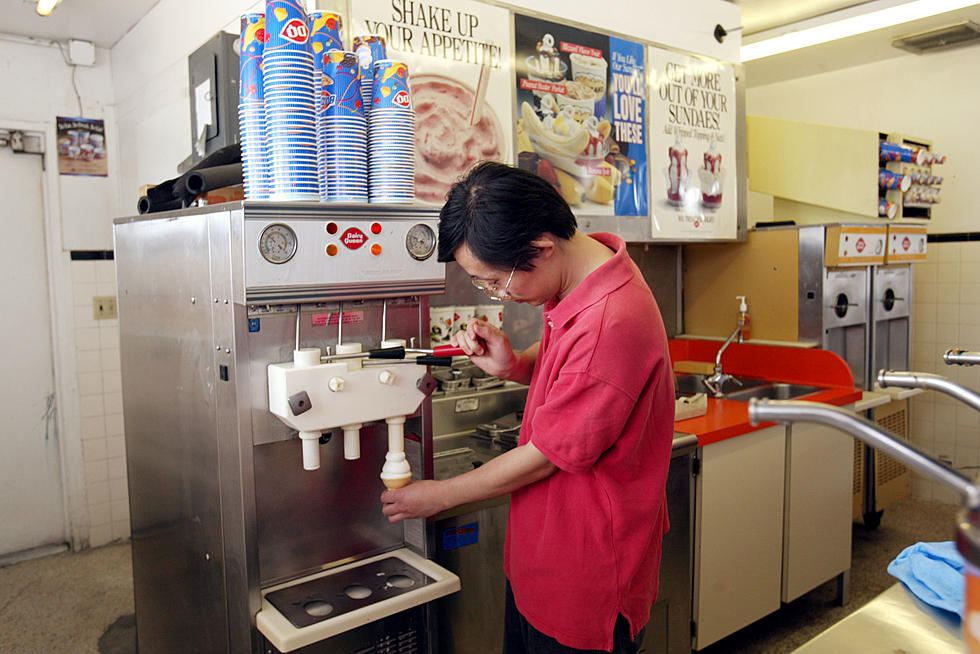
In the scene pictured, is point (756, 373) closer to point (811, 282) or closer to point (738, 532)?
point (811, 282)

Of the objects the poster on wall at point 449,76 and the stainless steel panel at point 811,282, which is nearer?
the poster on wall at point 449,76

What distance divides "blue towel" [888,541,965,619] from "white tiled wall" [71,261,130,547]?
141 inches

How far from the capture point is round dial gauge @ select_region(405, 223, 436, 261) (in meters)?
1.54

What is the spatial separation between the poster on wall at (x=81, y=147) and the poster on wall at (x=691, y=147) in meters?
2.69

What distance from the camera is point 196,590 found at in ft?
5.45

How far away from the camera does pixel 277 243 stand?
1347mm

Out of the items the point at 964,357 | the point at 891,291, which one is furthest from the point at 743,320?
the point at 964,357

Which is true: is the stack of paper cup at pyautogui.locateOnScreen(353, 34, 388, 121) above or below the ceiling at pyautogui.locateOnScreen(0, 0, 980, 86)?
below

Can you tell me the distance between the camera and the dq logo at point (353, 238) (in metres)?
1.43

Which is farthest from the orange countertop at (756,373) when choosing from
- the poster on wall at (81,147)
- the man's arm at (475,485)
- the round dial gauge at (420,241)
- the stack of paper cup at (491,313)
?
the poster on wall at (81,147)

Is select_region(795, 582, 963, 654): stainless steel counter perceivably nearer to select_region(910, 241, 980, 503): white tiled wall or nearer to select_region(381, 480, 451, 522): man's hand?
select_region(381, 480, 451, 522): man's hand

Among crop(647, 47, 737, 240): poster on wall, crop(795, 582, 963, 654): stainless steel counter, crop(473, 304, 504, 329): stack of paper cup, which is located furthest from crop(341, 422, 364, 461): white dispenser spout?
crop(647, 47, 737, 240): poster on wall

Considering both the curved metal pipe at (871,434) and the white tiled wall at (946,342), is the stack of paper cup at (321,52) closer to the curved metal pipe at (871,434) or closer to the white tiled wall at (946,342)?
the curved metal pipe at (871,434)

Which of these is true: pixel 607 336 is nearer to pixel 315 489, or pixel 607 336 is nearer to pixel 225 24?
pixel 315 489
